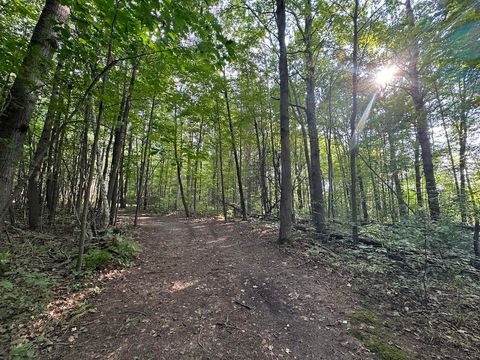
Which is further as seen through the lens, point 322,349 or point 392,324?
point 392,324

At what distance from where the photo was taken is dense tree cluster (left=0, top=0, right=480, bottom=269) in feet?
9.06

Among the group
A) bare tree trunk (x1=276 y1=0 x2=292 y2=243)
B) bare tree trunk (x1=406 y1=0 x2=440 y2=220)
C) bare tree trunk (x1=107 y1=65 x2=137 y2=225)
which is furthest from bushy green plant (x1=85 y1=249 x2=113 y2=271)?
bare tree trunk (x1=406 y1=0 x2=440 y2=220)

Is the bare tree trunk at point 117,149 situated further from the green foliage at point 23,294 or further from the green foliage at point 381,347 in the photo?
the green foliage at point 381,347

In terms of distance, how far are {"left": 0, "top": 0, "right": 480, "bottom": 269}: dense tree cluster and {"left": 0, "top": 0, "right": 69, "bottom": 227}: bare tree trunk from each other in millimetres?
14

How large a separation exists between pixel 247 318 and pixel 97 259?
3502 millimetres

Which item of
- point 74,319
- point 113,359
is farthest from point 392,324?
point 74,319

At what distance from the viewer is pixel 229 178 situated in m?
20.9

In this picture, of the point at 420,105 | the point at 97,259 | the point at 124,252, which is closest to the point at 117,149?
the point at 124,252

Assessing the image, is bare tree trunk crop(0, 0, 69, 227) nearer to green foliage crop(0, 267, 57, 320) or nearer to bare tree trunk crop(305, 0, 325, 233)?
green foliage crop(0, 267, 57, 320)

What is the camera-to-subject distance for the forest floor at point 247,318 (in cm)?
260

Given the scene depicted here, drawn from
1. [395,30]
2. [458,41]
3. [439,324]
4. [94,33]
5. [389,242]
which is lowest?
[439,324]

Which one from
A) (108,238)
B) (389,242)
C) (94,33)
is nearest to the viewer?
(94,33)

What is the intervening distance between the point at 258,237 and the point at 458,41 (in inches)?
295

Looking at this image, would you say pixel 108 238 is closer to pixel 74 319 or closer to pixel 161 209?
pixel 74 319
